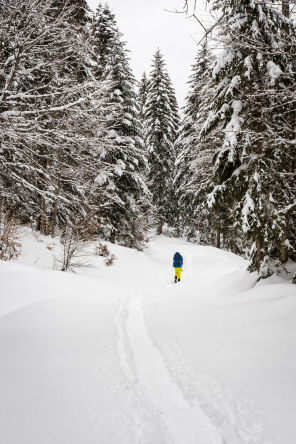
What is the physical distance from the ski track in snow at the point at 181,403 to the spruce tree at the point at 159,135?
84.4 ft

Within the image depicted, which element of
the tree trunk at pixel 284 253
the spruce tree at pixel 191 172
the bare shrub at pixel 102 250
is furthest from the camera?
the spruce tree at pixel 191 172

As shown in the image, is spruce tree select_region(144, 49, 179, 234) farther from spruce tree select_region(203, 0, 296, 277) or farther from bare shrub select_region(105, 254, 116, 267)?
spruce tree select_region(203, 0, 296, 277)

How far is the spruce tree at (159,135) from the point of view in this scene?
29391 millimetres

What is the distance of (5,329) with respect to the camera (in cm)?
445

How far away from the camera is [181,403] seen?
2.84 m

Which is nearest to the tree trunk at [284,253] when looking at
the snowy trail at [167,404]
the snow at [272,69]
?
the snow at [272,69]

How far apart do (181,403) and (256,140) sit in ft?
21.0

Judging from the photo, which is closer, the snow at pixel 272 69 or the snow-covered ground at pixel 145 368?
the snow-covered ground at pixel 145 368

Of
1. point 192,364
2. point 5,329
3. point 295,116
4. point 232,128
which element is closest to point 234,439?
point 192,364

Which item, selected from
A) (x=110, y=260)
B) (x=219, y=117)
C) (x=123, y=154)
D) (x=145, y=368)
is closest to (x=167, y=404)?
(x=145, y=368)

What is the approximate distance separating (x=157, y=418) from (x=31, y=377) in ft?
5.36

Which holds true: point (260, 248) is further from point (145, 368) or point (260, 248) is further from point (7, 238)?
point (7, 238)

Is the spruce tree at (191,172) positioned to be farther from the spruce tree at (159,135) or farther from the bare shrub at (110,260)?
the bare shrub at (110,260)

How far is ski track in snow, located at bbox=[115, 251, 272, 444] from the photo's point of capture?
7.66 ft
